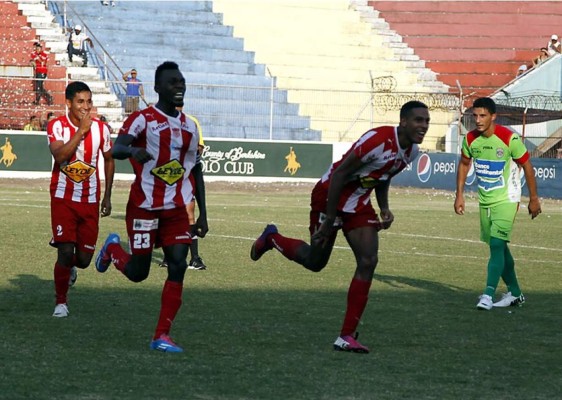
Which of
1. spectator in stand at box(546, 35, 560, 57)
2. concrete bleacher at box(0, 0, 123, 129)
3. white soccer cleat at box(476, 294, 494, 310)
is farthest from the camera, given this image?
spectator in stand at box(546, 35, 560, 57)

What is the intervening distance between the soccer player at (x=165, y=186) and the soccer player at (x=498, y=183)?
144 inches

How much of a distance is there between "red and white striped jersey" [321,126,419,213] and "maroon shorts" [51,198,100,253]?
236 centimetres

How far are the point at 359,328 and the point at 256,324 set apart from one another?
823 mm

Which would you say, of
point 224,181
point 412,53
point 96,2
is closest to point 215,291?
point 224,181

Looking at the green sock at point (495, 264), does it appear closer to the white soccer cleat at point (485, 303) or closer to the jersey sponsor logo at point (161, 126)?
the white soccer cleat at point (485, 303)

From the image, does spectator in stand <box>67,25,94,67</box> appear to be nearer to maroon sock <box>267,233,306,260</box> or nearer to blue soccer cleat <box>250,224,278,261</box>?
blue soccer cleat <box>250,224,278,261</box>

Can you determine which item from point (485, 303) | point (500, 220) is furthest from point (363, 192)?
point (500, 220)

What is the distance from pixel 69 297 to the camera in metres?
10.5

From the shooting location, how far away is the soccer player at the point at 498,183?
10797 millimetres

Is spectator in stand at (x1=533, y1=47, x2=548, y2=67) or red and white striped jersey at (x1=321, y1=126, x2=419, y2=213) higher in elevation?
spectator in stand at (x1=533, y1=47, x2=548, y2=67)

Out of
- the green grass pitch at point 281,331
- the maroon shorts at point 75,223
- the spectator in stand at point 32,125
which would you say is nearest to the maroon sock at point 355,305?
the green grass pitch at point 281,331

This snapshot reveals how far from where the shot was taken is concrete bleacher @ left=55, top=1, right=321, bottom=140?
120 ft

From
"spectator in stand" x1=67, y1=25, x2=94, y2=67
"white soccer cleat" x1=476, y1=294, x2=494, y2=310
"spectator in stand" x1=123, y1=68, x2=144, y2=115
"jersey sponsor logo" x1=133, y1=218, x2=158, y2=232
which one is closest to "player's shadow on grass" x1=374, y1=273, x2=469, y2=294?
"white soccer cleat" x1=476, y1=294, x2=494, y2=310

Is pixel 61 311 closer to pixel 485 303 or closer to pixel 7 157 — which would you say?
pixel 485 303
